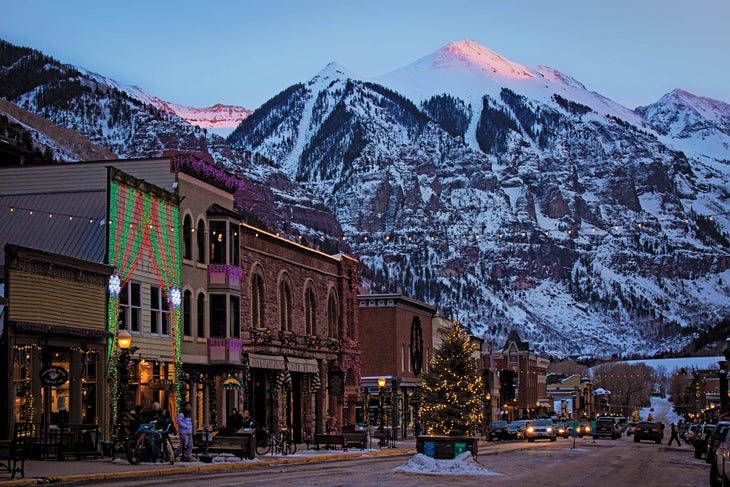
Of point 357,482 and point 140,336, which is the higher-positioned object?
point 140,336

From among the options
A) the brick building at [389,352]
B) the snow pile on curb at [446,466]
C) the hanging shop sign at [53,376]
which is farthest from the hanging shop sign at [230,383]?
the brick building at [389,352]

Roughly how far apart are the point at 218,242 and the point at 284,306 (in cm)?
892

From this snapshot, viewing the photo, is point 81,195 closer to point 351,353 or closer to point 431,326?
point 351,353

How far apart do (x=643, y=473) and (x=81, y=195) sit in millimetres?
22910

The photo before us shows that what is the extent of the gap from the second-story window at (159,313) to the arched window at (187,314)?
2.02 m

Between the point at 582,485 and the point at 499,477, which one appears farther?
the point at 499,477

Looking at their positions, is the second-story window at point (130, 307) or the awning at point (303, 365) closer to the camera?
the second-story window at point (130, 307)

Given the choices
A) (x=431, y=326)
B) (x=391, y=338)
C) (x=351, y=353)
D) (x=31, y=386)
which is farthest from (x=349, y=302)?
(x=31, y=386)

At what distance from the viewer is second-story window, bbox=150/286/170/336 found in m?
45.5

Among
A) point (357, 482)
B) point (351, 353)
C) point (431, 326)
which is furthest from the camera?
point (431, 326)

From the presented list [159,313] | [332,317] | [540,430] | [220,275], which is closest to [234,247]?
[220,275]

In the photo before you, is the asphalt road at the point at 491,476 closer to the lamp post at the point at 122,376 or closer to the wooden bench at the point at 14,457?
the wooden bench at the point at 14,457

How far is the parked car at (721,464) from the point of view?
25952 mm

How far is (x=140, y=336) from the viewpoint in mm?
43812
